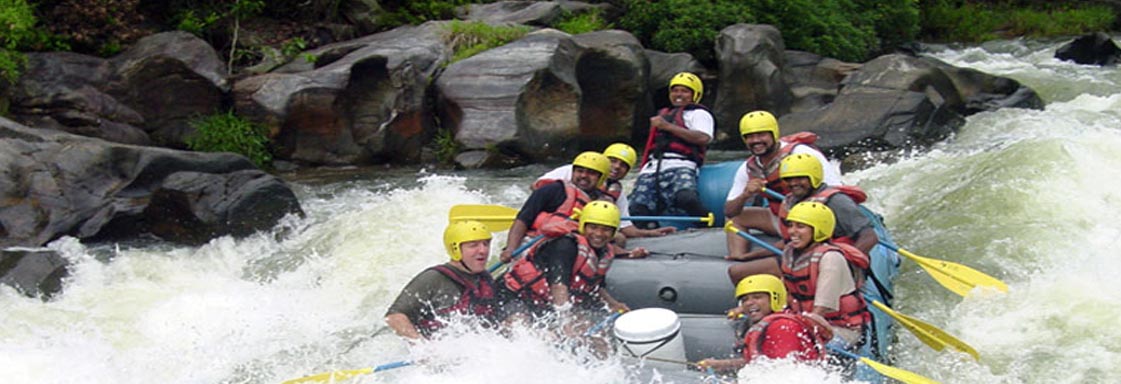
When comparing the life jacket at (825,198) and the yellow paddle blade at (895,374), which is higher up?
the life jacket at (825,198)

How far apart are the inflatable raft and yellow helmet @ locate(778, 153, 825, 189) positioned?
1.76 ft

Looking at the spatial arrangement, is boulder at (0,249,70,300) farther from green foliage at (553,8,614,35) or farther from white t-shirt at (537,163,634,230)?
green foliage at (553,8,614,35)

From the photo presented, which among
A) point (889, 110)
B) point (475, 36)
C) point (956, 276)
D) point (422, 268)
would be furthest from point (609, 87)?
point (956, 276)

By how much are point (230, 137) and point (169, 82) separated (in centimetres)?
80

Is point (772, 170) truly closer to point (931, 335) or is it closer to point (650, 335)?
point (931, 335)

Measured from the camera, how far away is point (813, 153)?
6.46m

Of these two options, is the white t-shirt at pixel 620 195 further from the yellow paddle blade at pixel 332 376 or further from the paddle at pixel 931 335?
the yellow paddle blade at pixel 332 376

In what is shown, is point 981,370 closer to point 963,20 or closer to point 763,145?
point 763,145

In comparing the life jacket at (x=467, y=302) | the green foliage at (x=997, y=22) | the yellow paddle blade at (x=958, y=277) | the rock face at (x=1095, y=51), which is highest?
the life jacket at (x=467, y=302)

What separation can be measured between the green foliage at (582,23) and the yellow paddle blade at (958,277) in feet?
24.6

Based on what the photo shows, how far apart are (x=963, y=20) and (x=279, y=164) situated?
1449 centimetres

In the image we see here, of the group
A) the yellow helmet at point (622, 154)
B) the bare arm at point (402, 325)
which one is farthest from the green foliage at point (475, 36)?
the bare arm at point (402, 325)

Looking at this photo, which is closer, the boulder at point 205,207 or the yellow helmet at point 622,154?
the yellow helmet at point 622,154

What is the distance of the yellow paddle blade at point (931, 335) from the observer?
5.48 m
